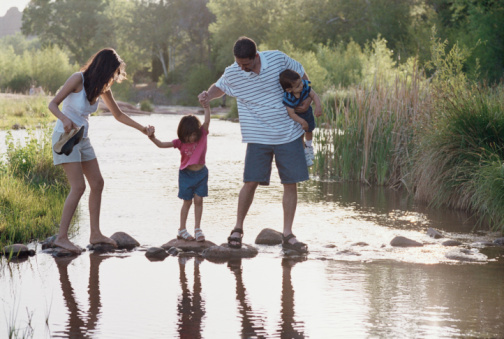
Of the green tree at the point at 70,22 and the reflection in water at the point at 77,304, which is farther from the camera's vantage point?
the green tree at the point at 70,22

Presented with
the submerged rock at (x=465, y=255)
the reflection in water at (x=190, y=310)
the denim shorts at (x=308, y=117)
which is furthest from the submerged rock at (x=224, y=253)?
the submerged rock at (x=465, y=255)

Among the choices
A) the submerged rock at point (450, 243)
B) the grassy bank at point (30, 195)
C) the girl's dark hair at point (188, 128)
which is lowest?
the submerged rock at point (450, 243)

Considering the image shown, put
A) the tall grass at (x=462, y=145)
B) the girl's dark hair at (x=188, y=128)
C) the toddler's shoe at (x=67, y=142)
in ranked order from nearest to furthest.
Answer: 1. the toddler's shoe at (x=67, y=142)
2. the girl's dark hair at (x=188, y=128)
3. the tall grass at (x=462, y=145)

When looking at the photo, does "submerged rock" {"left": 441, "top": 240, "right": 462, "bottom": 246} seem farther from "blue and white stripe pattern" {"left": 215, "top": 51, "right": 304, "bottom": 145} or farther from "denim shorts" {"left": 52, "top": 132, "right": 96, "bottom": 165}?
"denim shorts" {"left": 52, "top": 132, "right": 96, "bottom": 165}

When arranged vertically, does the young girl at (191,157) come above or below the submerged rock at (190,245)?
above

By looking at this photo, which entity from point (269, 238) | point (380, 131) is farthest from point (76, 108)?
point (380, 131)

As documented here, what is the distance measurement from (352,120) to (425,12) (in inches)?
1473

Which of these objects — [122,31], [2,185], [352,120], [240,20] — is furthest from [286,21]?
[2,185]

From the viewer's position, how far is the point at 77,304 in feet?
17.1

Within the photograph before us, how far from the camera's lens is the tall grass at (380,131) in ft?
36.7

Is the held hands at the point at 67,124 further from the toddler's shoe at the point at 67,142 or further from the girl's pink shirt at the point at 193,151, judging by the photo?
the girl's pink shirt at the point at 193,151

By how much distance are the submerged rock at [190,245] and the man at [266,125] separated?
0.81 ft

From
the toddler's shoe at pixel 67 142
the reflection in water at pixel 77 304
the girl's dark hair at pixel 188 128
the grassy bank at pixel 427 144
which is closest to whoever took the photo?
the reflection in water at pixel 77 304

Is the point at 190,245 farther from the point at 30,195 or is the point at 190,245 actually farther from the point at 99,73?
the point at 30,195
